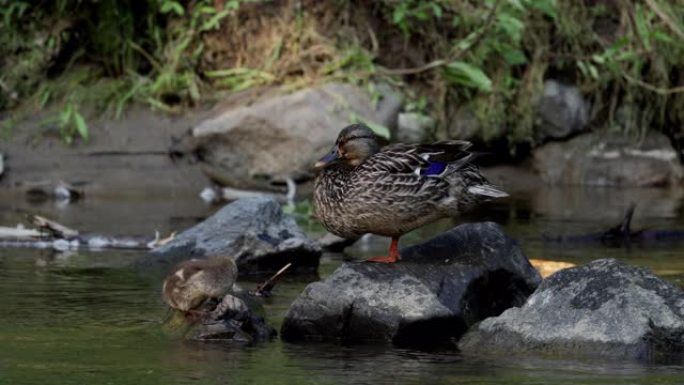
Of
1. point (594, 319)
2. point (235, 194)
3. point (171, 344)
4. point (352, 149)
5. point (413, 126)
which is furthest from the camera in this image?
point (413, 126)

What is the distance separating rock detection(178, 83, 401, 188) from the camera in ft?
51.3

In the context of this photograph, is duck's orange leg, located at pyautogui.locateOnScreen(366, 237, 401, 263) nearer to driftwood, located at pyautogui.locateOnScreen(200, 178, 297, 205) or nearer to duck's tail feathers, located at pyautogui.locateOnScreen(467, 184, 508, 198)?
duck's tail feathers, located at pyautogui.locateOnScreen(467, 184, 508, 198)

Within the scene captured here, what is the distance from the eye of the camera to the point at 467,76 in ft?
53.7

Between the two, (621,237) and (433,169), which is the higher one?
(433,169)

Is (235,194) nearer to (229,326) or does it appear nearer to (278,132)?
(278,132)

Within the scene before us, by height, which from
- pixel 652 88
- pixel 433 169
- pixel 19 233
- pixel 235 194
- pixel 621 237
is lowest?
pixel 235 194

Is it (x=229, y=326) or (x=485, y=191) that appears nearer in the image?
(x=229, y=326)

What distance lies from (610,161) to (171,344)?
10.7 metres

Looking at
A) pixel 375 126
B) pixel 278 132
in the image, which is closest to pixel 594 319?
pixel 375 126

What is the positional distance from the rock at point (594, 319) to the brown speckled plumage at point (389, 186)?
33.3 inches

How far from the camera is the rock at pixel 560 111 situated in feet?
55.8

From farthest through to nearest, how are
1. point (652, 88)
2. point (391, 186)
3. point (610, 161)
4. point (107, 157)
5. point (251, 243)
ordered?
point (610, 161)
point (652, 88)
point (107, 157)
point (251, 243)
point (391, 186)

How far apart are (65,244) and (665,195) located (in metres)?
7.42

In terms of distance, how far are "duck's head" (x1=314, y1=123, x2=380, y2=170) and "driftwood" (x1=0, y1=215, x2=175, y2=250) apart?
3214 mm
